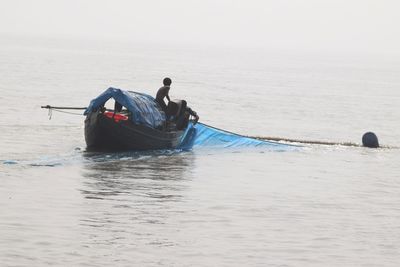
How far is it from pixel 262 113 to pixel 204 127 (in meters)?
18.1

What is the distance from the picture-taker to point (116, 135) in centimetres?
2108

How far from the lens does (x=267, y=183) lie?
19406mm

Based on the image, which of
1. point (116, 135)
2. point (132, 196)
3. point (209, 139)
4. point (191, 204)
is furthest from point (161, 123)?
point (191, 204)

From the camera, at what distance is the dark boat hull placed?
68.6 ft

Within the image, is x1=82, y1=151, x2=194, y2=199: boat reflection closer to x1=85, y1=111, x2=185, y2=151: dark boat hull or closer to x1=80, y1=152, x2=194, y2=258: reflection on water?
x1=80, y1=152, x2=194, y2=258: reflection on water

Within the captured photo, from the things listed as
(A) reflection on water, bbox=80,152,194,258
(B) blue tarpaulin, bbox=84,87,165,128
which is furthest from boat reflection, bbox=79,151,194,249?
(B) blue tarpaulin, bbox=84,87,165,128

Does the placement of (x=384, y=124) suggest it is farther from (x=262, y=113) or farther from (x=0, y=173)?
(x=0, y=173)

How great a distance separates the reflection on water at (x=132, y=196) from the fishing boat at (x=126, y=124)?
0.33m

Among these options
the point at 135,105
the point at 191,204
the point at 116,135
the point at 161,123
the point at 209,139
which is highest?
the point at 135,105

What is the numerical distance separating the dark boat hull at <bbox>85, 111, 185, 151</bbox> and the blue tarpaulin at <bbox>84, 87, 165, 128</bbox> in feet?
0.57

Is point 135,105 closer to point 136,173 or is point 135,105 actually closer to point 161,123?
point 161,123

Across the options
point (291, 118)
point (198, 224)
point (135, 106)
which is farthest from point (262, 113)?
point (198, 224)

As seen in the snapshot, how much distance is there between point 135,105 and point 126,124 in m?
0.50

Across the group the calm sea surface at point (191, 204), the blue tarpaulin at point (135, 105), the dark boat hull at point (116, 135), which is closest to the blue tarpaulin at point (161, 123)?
the blue tarpaulin at point (135, 105)
